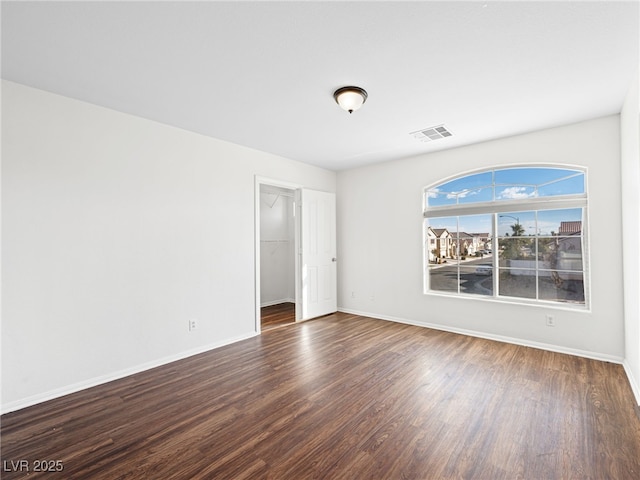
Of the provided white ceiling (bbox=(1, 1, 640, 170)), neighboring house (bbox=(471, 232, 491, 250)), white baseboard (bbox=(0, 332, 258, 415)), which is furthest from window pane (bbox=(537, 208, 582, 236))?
white baseboard (bbox=(0, 332, 258, 415))

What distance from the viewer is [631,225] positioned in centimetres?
266

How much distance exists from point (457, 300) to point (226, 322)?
3.16 m

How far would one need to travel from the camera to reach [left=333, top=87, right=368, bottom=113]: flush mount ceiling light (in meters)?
2.55

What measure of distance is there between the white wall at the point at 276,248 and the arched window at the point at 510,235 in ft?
10.5

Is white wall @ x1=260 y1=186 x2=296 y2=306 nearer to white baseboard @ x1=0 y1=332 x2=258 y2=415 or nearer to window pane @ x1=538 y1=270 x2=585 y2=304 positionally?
white baseboard @ x1=0 y1=332 x2=258 y2=415

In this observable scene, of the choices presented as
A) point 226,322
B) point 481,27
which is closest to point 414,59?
point 481,27

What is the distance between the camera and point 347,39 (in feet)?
6.43

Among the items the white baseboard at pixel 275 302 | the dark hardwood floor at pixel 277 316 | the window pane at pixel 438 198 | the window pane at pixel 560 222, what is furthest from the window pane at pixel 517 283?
the white baseboard at pixel 275 302

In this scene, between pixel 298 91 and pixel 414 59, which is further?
pixel 298 91

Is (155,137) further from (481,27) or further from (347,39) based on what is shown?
(481,27)

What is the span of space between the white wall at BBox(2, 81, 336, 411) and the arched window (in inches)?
116

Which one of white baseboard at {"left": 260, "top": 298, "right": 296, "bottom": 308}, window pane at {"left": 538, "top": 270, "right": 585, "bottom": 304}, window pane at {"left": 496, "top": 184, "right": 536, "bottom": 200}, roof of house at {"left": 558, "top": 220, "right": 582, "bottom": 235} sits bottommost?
white baseboard at {"left": 260, "top": 298, "right": 296, "bottom": 308}

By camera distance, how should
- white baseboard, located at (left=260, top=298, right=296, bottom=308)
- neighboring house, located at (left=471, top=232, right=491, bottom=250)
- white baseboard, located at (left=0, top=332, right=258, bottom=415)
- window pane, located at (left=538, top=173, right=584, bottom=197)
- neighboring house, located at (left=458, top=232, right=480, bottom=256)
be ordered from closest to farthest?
white baseboard, located at (left=0, top=332, right=258, bottom=415)
window pane, located at (left=538, top=173, right=584, bottom=197)
neighboring house, located at (left=471, top=232, right=491, bottom=250)
neighboring house, located at (left=458, top=232, right=480, bottom=256)
white baseboard, located at (left=260, top=298, right=296, bottom=308)

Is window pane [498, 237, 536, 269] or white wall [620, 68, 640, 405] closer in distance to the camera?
white wall [620, 68, 640, 405]
